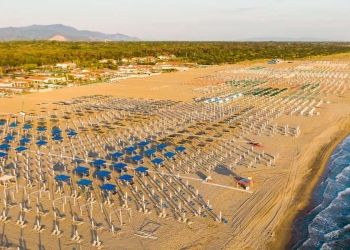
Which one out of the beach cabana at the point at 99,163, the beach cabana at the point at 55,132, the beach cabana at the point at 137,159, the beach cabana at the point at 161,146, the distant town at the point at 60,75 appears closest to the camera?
the beach cabana at the point at 99,163

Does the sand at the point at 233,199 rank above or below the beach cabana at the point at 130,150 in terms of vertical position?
below

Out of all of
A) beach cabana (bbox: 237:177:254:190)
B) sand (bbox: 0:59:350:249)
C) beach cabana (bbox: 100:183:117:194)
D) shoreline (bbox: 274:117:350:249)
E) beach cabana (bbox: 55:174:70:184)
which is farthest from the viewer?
beach cabana (bbox: 237:177:254:190)

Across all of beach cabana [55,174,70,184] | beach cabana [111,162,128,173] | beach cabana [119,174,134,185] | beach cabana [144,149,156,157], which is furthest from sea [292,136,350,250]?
beach cabana [55,174,70,184]

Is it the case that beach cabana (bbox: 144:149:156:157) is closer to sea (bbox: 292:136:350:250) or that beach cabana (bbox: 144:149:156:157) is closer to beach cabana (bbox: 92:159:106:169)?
beach cabana (bbox: 92:159:106:169)

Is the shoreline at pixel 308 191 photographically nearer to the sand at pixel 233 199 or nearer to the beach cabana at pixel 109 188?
the sand at pixel 233 199

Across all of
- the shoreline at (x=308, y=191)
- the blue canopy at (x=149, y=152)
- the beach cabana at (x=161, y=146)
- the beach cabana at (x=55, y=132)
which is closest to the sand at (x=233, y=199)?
the shoreline at (x=308, y=191)

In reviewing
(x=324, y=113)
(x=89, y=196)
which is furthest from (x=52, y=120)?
(x=324, y=113)

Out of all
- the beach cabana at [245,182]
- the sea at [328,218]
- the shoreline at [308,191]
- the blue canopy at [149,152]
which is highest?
the blue canopy at [149,152]
